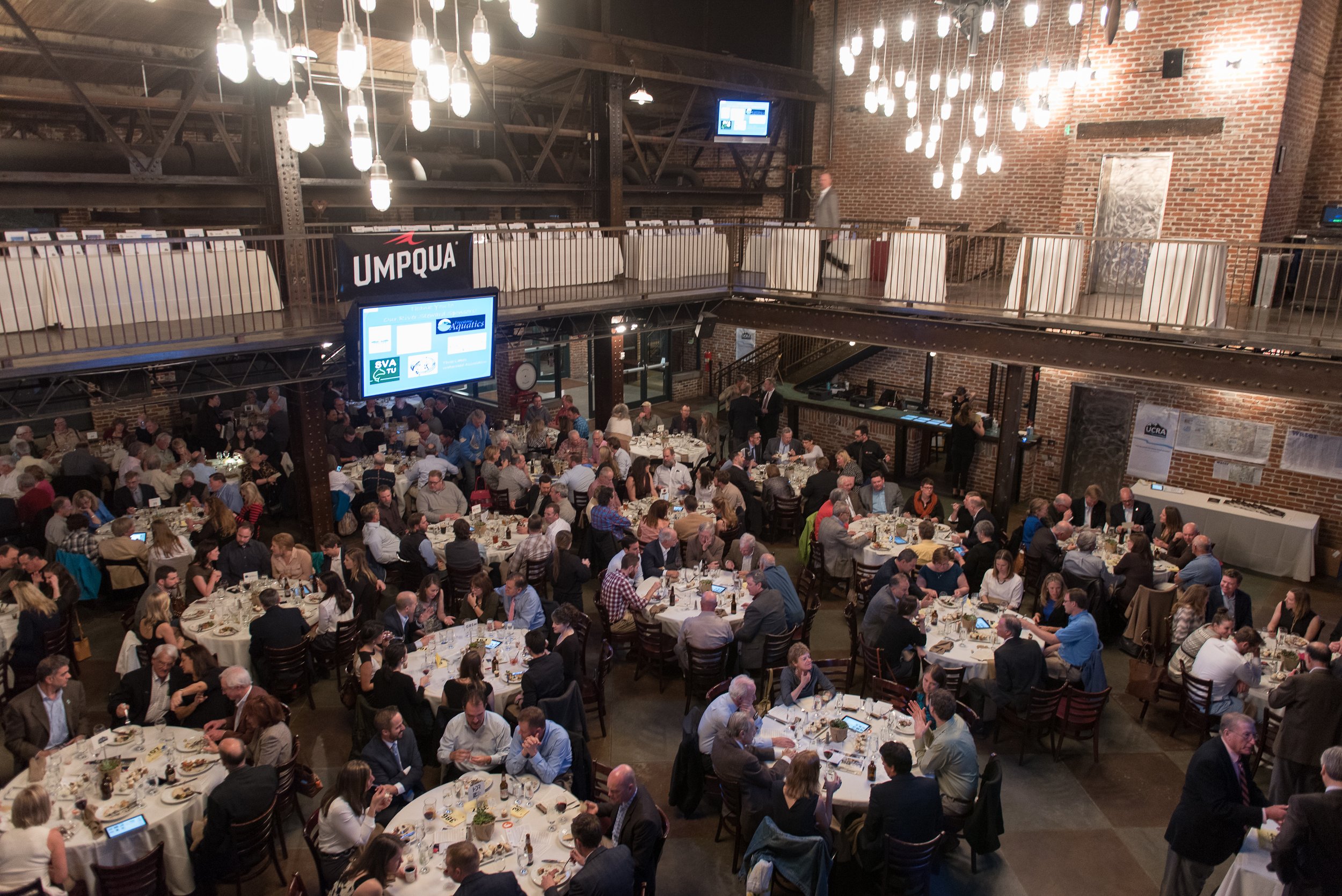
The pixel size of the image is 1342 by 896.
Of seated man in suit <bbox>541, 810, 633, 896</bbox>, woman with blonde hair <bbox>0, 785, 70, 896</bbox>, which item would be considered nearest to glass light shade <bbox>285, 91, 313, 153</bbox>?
woman with blonde hair <bbox>0, 785, 70, 896</bbox>

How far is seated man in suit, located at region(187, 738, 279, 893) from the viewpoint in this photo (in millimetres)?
5453

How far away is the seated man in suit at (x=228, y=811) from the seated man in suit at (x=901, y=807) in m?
3.73

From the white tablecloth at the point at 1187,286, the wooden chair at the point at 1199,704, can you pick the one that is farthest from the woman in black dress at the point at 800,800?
the white tablecloth at the point at 1187,286

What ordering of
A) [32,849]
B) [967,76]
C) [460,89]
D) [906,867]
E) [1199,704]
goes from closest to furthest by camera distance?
[32,849] → [906,867] → [460,89] → [1199,704] → [967,76]

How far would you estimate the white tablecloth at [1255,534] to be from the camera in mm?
11156

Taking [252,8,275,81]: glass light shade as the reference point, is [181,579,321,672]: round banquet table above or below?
below

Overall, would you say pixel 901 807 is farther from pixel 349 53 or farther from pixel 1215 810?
pixel 349 53

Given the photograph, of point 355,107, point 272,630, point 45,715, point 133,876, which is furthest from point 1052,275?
point 45,715

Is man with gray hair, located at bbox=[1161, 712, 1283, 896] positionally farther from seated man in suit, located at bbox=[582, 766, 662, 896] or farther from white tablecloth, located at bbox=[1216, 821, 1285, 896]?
seated man in suit, located at bbox=[582, 766, 662, 896]

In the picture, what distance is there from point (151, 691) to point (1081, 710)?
7.27 metres

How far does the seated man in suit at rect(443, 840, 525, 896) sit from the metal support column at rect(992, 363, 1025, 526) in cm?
924

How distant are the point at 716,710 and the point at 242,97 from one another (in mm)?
11520

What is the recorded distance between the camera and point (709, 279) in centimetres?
1479

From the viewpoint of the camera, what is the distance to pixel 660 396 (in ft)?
66.1
